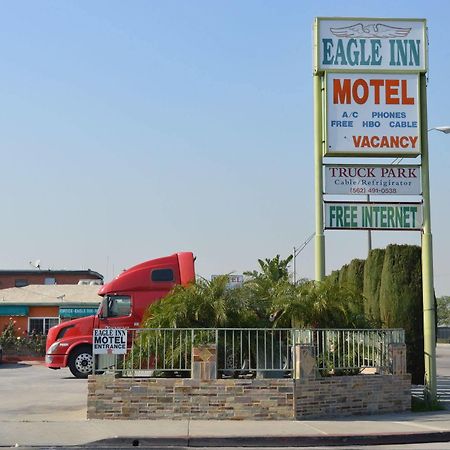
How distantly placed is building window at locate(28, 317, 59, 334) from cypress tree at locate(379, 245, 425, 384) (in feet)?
81.3

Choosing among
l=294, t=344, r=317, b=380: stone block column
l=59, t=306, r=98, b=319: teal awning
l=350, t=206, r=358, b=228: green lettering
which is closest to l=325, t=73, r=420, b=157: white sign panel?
l=350, t=206, r=358, b=228: green lettering

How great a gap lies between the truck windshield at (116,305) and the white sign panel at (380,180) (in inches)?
313

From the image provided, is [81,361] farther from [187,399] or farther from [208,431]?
[208,431]

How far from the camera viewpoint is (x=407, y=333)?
1884 centimetres

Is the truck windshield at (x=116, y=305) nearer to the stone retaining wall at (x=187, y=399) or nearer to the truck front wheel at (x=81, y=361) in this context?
the truck front wheel at (x=81, y=361)

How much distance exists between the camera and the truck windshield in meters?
23.2

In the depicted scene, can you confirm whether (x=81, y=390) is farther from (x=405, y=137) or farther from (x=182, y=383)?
(x=405, y=137)

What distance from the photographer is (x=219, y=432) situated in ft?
42.0

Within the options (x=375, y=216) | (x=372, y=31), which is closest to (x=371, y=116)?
(x=372, y=31)

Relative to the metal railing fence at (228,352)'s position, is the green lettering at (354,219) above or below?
above

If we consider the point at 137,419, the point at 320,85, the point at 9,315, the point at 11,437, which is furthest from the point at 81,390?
the point at 9,315

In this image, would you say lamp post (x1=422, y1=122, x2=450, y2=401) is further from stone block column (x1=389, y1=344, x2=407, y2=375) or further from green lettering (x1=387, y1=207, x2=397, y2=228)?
stone block column (x1=389, y1=344, x2=407, y2=375)

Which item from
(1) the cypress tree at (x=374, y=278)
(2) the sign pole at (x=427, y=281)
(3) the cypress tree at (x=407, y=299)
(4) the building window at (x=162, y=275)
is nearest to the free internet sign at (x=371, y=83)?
(2) the sign pole at (x=427, y=281)

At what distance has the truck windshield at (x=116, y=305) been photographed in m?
23.2
